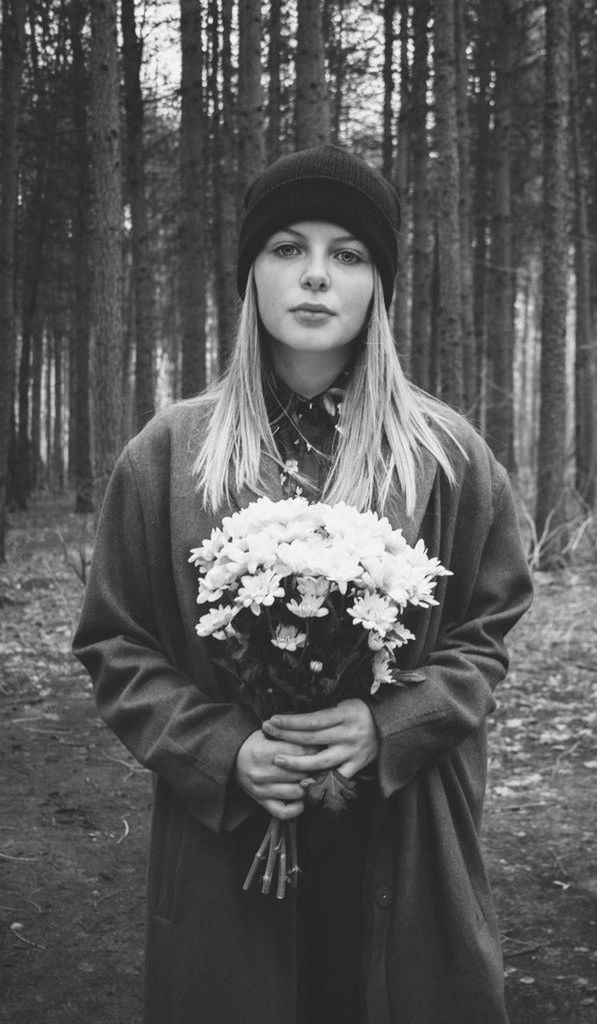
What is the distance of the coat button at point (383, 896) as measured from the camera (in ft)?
6.31

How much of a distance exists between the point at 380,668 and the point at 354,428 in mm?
619

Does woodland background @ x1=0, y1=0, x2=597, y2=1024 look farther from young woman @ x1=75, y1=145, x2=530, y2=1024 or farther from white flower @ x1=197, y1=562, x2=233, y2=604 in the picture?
white flower @ x1=197, y1=562, x2=233, y2=604

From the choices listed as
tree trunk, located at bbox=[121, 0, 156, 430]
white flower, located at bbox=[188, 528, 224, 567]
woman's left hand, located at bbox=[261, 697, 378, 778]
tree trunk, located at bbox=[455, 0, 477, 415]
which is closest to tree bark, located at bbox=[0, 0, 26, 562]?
tree trunk, located at bbox=[121, 0, 156, 430]

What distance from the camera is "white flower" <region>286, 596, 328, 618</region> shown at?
1680 mm

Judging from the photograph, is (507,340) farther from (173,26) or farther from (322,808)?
(322,808)

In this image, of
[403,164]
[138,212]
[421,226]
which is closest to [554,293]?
[421,226]

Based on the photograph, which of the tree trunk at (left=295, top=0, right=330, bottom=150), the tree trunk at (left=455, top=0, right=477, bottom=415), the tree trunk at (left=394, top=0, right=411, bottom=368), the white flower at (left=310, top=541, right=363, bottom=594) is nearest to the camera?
the white flower at (left=310, top=541, right=363, bottom=594)

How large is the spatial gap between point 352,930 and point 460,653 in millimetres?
616

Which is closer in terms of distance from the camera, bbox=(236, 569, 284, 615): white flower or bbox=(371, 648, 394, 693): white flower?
bbox=(236, 569, 284, 615): white flower

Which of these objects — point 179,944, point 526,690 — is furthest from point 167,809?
point 526,690

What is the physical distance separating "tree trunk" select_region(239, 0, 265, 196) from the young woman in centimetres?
801

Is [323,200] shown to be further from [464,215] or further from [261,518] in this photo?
[464,215]

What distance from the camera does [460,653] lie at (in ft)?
6.59

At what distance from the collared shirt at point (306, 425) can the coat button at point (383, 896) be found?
0.86 meters
